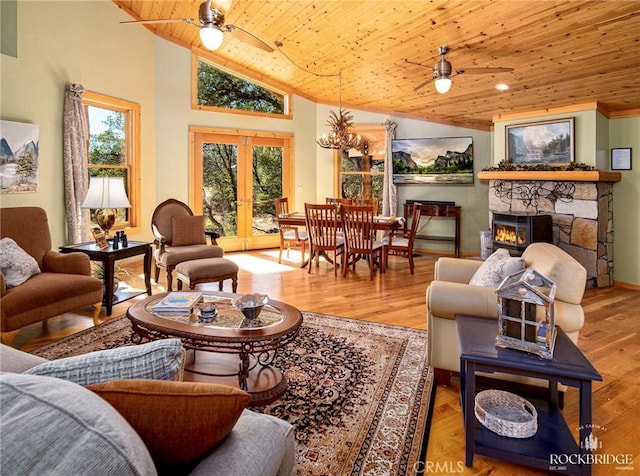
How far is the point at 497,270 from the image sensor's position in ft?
8.39

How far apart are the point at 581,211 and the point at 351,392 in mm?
4310


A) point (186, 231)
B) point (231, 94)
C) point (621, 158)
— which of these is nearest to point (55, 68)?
point (186, 231)

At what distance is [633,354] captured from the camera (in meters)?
3.03

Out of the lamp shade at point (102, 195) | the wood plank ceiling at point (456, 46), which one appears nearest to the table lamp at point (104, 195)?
the lamp shade at point (102, 195)

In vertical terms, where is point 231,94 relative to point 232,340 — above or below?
above

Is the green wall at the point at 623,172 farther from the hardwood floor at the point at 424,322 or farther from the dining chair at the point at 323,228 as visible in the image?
the dining chair at the point at 323,228

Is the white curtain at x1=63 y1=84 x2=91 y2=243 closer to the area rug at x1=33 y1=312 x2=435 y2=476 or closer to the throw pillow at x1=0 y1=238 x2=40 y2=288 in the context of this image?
the throw pillow at x1=0 y1=238 x2=40 y2=288

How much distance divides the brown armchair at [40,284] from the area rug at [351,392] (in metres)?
0.26

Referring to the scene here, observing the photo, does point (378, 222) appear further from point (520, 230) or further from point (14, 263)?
point (14, 263)

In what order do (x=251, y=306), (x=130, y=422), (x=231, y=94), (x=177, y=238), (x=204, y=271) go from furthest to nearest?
(x=231, y=94) < (x=177, y=238) < (x=204, y=271) < (x=251, y=306) < (x=130, y=422)

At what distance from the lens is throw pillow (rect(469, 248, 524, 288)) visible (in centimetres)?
245

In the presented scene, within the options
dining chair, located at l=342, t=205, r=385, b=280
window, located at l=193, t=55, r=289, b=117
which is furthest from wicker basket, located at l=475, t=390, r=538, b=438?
window, located at l=193, t=55, r=289, b=117

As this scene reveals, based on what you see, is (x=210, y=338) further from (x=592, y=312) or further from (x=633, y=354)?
(x=592, y=312)

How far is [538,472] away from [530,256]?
51.7 inches
